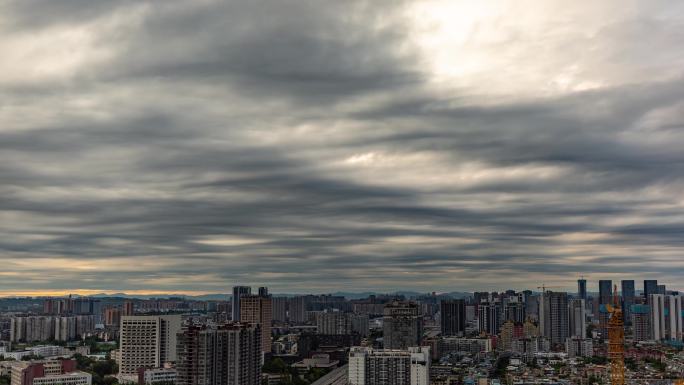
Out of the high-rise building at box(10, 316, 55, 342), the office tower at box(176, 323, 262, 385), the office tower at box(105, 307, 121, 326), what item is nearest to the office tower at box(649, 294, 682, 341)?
the office tower at box(105, 307, 121, 326)

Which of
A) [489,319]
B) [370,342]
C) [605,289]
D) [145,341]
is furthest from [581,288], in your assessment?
[145,341]

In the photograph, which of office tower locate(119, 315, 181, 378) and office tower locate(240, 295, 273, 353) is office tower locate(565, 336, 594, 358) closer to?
office tower locate(240, 295, 273, 353)

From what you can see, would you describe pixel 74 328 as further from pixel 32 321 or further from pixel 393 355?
pixel 393 355

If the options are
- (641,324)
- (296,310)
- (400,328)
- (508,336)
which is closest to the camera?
(400,328)

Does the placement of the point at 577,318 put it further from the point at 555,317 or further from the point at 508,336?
the point at 508,336

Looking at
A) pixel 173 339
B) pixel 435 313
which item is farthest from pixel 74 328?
pixel 435 313

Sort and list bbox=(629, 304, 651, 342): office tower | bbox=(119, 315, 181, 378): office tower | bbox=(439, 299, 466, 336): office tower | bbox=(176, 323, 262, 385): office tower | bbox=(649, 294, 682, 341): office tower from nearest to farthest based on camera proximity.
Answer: bbox=(176, 323, 262, 385): office tower
bbox=(119, 315, 181, 378): office tower
bbox=(649, 294, 682, 341): office tower
bbox=(629, 304, 651, 342): office tower
bbox=(439, 299, 466, 336): office tower
